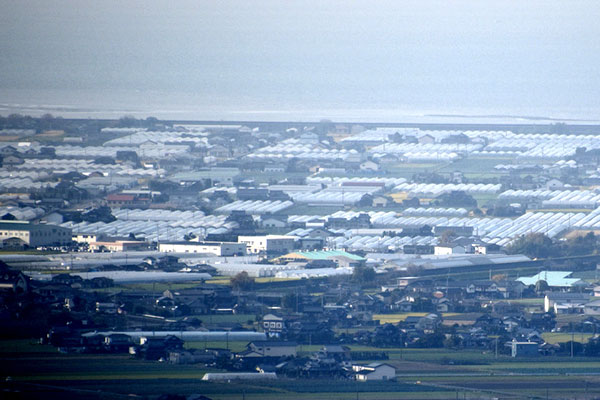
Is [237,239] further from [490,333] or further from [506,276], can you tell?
[490,333]

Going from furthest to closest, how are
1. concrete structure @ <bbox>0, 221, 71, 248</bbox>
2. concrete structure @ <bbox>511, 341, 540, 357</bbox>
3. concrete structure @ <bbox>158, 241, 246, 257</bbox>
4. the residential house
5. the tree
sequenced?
concrete structure @ <bbox>0, 221, 71, 248</bbox> → concrete structure @ <bbox>158, 241, 246, 257</bbox> → the tree → concrete structure @ <bbox>511, 341, 540, 357</bbox> → the residential house

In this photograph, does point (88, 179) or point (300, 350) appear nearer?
point (300, 350)

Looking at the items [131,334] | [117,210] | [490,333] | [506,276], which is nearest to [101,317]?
[131,334]

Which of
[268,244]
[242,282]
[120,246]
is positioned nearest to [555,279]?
[242,282]

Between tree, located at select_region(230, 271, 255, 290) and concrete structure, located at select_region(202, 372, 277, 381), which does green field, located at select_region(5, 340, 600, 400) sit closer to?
concrete structure, located at select_region(202, 372, 277, 381)

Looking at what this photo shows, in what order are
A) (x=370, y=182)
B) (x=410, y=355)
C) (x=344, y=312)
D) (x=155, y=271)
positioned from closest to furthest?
(x=410, y=355) → (x=344, y=312) → (x=155, y=271) → (x=370, y=182)

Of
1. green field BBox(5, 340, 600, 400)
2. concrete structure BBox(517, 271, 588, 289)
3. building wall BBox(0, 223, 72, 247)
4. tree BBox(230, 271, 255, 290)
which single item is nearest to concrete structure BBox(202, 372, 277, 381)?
green field BBox(5, 340, 600, 400)

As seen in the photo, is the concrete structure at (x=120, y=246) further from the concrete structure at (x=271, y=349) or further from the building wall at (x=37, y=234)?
the concrete structure at (x=271, y=349)
